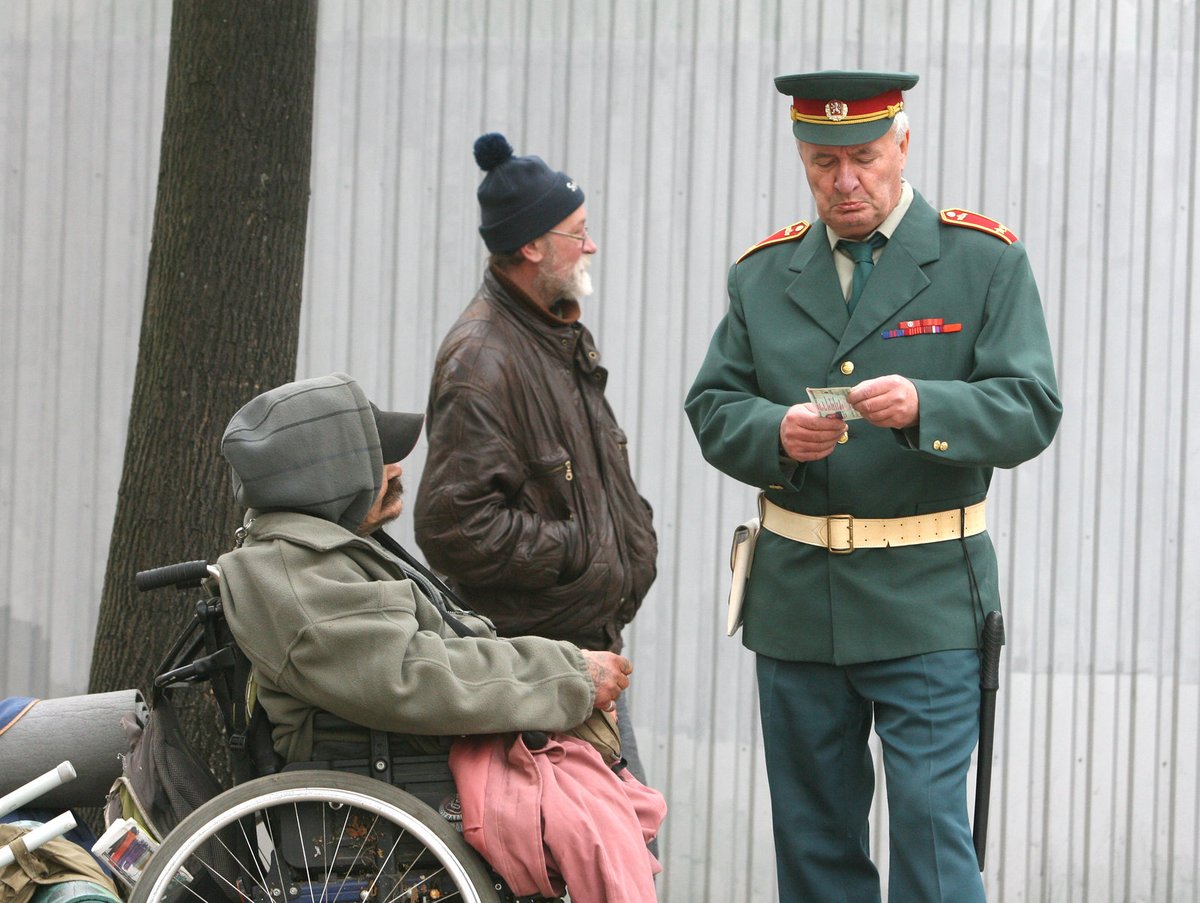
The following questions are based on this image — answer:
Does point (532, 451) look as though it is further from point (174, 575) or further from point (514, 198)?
point (174, 575)

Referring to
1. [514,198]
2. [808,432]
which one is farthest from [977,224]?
[514,198]

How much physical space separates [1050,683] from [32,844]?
3304 millimetres

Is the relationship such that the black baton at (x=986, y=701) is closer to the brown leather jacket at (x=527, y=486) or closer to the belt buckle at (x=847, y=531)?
the belt buckle at (x=847, y=531)

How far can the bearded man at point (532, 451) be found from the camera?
11.9 feet

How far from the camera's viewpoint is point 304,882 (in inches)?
114

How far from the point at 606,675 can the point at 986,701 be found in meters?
0.79

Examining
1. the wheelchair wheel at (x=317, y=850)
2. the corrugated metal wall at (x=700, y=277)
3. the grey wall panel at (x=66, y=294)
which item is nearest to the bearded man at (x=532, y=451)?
the wheelchair wheel at (x=317, y=850)

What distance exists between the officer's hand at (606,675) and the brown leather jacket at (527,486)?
24.6 inches

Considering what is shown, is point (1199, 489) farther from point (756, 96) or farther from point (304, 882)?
point (304, 882)

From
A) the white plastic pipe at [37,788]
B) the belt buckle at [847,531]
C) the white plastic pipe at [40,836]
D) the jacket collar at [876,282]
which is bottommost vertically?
the white plastic pipe at [40,836]

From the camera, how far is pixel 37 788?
3.05m

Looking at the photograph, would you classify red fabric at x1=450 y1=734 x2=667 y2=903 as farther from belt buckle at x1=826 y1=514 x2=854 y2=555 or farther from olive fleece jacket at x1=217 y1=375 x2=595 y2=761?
belt buckle at x1=826 y1=514 x2=854 y2=555

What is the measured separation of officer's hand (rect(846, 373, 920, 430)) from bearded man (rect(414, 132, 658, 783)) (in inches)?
39.2

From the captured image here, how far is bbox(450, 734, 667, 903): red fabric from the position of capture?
2.79 meters
